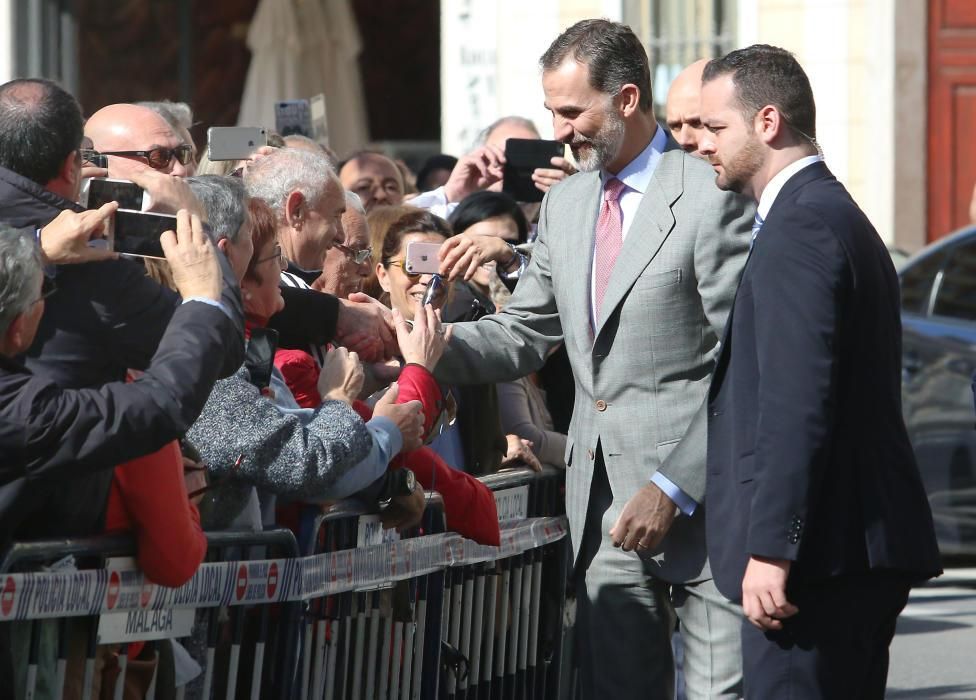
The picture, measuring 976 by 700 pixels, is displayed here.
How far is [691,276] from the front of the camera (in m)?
4.87

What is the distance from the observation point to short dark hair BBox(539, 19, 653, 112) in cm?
502

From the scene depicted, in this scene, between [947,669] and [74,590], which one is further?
[947,669]

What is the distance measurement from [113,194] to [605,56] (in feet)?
5.16

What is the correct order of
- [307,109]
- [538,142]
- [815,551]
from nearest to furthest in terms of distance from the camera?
[815,551] → [538,142] → [307,109]

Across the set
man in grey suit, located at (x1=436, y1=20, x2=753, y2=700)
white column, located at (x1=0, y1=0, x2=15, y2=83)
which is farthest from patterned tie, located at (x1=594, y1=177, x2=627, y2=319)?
white column, located at (x1=0, y1=0, x2=15, y2=83)

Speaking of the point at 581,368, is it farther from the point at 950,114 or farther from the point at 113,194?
the point at 950,114

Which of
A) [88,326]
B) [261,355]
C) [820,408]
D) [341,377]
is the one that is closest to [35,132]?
[88,326]

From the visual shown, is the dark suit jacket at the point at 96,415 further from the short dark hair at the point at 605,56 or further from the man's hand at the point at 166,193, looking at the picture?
the short dark hair at the point at 605,56

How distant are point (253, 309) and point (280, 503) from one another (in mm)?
492

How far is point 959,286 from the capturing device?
9.12 m

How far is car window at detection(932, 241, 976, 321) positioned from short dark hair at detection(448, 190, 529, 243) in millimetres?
2940

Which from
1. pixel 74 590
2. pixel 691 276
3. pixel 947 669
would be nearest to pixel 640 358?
pixel 691 276

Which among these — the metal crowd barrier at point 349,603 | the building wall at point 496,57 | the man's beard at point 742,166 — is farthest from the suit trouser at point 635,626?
the building wall at point 496,57

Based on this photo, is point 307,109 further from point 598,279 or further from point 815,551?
point 815,551
